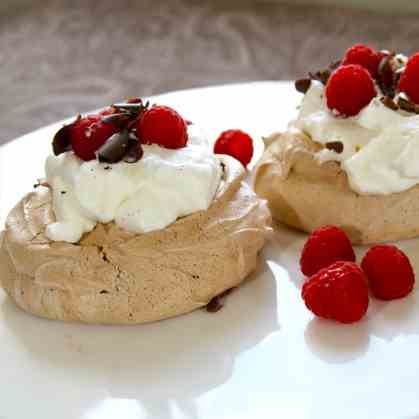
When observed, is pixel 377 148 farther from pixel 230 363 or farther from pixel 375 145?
pixel 230 363

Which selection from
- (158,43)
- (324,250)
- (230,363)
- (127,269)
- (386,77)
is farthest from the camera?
(158,43)

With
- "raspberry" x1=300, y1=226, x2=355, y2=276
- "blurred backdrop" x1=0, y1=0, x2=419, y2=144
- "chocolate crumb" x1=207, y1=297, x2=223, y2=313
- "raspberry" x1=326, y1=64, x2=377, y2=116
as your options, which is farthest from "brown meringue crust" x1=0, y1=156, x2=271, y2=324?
"blurred backdrop" x1=0, y1=0, x2=419, y2=144

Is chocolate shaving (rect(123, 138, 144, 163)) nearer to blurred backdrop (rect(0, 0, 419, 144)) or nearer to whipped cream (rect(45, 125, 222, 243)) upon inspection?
whipped cream (rect(45, 125, 222, 243))

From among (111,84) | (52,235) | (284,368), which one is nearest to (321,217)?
(284,368)

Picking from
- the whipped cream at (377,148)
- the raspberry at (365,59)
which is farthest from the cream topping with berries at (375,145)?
the raspberry at (365,59)

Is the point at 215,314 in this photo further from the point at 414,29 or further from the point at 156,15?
the point at 156,15

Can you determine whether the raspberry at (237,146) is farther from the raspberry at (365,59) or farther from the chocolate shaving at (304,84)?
the raspberry at (365,59)

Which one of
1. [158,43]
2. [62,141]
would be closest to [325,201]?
[62,141]
